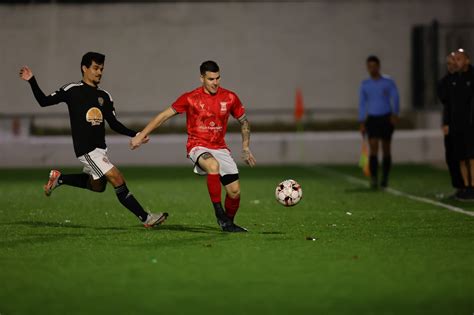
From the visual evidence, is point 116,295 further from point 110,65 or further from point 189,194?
point 110,65

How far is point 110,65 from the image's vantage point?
28.1 m

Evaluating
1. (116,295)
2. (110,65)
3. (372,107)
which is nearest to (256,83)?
(110,65)

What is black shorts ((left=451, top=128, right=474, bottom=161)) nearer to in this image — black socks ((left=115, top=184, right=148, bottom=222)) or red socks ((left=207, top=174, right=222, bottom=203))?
red socks ((left=207, top=174, right=222, bottom=203))

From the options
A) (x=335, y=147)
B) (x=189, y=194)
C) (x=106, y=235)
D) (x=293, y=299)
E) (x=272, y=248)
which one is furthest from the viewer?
(x=335, y=147)

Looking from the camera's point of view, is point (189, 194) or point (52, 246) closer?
point (52, 246)

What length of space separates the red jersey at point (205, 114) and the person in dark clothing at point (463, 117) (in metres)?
4.96

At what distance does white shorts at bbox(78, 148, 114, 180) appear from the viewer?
1154 cm

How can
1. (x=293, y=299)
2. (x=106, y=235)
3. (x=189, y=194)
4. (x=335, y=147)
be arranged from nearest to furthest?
1. (x=293, y=299)
2. (x=106, y=235)
3. (x=189, y=194)
4. (x=335, y=147)

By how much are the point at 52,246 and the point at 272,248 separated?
6.82ft

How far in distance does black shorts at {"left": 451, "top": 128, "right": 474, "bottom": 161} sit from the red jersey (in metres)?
4.98

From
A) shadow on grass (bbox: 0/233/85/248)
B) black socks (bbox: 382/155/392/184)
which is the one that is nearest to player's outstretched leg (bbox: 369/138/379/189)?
black socks (bbox: 382/155/392/184)

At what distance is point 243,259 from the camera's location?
29.8ft

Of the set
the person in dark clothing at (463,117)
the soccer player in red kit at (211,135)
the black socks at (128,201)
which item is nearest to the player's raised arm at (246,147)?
the soccer player in red kit at (211,135)

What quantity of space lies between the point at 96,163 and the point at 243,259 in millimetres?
3008
